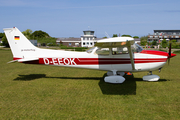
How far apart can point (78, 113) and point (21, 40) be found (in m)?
5.62

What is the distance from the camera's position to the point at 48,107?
4.84 m

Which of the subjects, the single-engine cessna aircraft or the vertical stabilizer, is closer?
the single-engine cessna aircraft

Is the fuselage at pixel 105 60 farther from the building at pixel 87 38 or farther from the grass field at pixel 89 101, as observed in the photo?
the building at pixel 87 38

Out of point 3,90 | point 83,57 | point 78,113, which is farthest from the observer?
point 83,57

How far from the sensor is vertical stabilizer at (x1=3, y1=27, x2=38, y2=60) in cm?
816

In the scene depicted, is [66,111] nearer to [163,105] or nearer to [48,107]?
[48,107]

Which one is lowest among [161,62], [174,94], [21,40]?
[174,94]

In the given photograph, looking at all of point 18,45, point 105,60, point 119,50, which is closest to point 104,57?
point 105,60

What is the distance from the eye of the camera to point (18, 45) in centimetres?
827

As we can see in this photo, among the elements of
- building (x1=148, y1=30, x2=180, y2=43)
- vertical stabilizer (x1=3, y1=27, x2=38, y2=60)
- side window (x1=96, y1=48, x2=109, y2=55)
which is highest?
building (x1=148, y1=30, x2=180, y2=43)

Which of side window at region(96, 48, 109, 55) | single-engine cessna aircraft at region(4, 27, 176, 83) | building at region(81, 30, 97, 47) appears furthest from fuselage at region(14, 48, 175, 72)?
building at region(81, 30, 97, 47)

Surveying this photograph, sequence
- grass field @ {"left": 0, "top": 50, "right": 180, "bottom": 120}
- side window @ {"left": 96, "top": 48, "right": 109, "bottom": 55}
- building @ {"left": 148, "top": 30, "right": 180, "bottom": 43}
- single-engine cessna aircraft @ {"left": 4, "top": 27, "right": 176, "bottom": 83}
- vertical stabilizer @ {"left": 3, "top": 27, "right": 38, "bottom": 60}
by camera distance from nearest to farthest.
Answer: grass field @ {"left": 0, "top": 50, "right": 180, "bottom": 120}
single-engine cessna aircraft @ {"left": 4, "top": 27, "right": 176, "bottom": 83}
side window @ {"left": 96, "top": 48, "right": 109, "bottom": 55}
vertical stabilizer @ {"left": 3, "top": 27, "right": 38, "bottom": 60}
building @ {"left": 148, "top": 30, "right": 180, "bottom": 43}

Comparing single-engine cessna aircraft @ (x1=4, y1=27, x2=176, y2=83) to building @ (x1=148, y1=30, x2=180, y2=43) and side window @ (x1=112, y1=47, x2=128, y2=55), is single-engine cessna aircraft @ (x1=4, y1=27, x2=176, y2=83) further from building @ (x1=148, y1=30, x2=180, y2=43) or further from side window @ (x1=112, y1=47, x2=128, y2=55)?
building @ (x1=148, y1=30, x2=180, y2=43)

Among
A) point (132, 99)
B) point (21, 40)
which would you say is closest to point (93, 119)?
point (132, 99)
